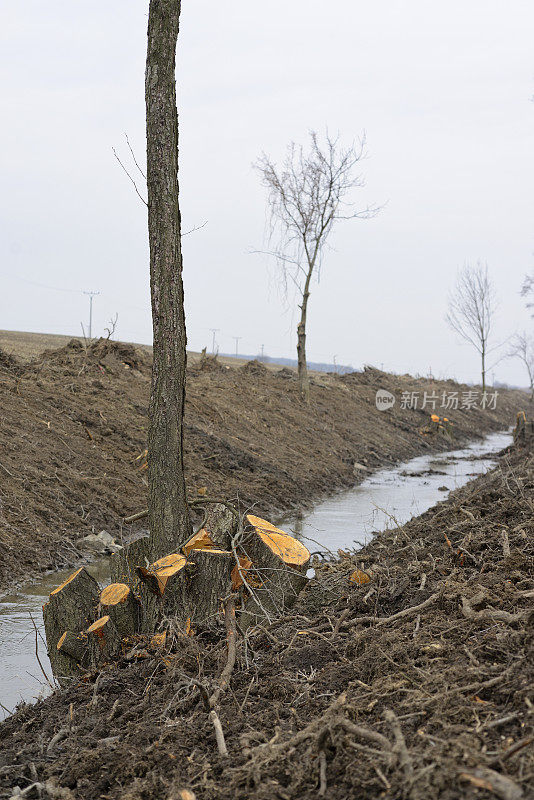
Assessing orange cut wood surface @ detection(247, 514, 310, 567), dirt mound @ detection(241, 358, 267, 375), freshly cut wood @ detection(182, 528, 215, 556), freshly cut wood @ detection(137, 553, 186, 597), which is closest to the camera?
freshly cut wood @ detection(137, 553, 186, 597)

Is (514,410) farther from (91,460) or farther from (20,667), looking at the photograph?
(20,667)

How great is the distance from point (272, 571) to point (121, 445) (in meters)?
7.30

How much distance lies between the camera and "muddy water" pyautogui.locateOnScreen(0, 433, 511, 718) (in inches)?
197

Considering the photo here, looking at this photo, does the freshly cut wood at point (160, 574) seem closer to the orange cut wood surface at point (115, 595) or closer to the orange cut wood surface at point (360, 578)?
the orange cut wood surface at point (115, 595)

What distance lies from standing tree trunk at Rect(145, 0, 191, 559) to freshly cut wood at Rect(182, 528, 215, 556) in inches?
7.7

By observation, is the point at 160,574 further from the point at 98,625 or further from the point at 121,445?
the point at 121,445

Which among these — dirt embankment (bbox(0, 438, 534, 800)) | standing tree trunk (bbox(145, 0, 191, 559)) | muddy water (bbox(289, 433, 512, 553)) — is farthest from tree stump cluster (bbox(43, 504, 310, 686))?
muddy water (bbox(289, 433, 512, 553))

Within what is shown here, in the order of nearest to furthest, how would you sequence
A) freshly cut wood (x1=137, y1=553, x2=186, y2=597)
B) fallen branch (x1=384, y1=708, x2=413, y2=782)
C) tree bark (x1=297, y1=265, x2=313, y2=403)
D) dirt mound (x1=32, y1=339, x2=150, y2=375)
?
fallen branch (x1=384, y1=708, x2=413, y2=782) < freshly cut wood (x1=137, y1=553, x2=186, y2=597) < dirt mound (x1=32, y1=339, x2=150, y2=375) < tree bark (x1=297, y1=265, x2=313, y2=403)

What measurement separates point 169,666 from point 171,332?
2.43 m

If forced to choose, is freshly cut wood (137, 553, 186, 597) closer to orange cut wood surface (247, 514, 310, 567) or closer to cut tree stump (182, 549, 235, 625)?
cut tree stump (182, 549, 235, 625)

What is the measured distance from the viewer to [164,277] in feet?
17.3

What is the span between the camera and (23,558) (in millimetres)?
7539

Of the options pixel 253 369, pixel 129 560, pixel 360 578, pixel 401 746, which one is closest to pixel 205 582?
pixel 129 560

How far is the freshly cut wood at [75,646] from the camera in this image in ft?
14.7
